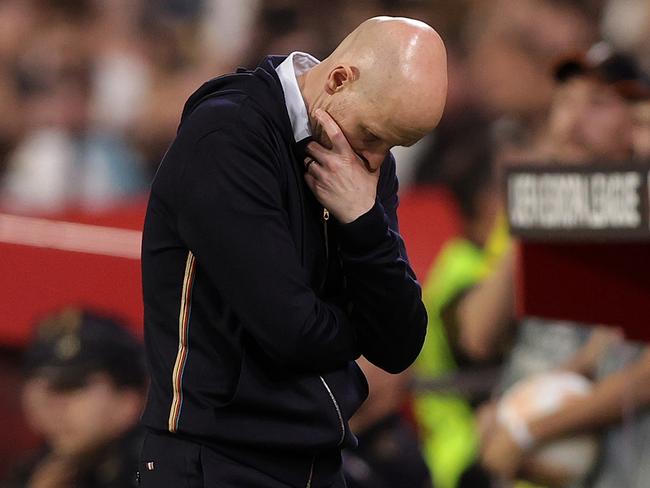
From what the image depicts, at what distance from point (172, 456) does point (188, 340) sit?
0.18m

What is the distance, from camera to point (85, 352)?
4836 mm

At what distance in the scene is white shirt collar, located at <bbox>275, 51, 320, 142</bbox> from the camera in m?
2.00

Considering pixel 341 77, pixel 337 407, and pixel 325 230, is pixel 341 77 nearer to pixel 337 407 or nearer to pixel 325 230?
pixel 325 230

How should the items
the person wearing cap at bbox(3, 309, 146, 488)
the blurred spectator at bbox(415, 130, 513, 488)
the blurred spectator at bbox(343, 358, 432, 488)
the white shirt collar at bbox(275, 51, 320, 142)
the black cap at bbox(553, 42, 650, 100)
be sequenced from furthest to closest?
the blurred spectator at bbox(415, 130, 513, 488) < the person wearing cap at bbox(3, 309, 146, 488) < the blurred spectator at bbox(343, 358, 432, 488) < the black cap at bbox(553, 42, 650, 100) < the white shirt collar at bbox(275, 51, 320, 142)

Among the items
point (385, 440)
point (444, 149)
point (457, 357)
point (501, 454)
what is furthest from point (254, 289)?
point (444, 149)

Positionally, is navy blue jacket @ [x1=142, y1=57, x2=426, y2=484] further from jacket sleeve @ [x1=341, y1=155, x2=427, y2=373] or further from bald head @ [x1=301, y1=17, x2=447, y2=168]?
bald head @ [x1=301, y1=17, x2=447, y2=168]

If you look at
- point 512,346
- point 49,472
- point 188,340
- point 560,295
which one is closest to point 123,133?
point 49,472

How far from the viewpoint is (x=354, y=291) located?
1.98 metres

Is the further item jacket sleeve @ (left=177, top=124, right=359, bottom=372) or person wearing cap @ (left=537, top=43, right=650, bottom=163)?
person wearing cap @ (left=537, top=43, right=650, bottom=163)

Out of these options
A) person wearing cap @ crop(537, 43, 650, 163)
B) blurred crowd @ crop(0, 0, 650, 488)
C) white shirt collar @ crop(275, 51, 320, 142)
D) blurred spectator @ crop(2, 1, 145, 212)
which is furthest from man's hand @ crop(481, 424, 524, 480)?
white shirt collar @ crop(275, 51, 320, 142)

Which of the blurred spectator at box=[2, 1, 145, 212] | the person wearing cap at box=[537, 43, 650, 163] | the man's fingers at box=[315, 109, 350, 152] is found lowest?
the blurred spectator at box=[2, 1, 145, 212]

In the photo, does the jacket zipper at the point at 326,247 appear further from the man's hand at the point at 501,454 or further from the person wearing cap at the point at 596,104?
the man's hand at the point at 501,454

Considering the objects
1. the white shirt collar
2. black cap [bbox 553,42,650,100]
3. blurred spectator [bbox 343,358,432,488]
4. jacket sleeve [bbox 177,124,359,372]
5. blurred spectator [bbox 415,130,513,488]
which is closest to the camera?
jacket sleeve [bbox 177,124,359,372]

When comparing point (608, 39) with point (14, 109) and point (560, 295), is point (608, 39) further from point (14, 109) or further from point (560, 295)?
point (14, 109)
